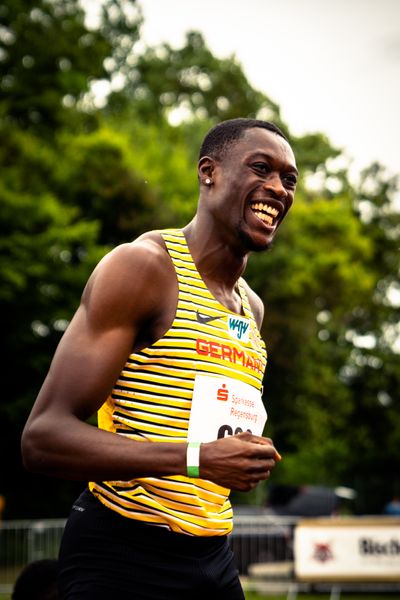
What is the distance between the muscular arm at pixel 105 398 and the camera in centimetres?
287

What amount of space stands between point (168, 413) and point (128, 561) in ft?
1.51

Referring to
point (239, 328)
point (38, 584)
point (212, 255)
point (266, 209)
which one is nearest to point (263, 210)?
point (266, 209)

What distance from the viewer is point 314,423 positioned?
34000mm

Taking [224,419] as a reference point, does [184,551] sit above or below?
below

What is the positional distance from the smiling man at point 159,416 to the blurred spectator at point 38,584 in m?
2.52

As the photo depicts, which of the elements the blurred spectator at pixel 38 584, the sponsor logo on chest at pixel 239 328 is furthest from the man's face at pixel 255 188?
the blurred spectator at pixel 38 584

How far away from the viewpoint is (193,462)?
9.40 ft

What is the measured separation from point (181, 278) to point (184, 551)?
2.86 feet

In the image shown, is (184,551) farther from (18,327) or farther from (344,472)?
(344,472)

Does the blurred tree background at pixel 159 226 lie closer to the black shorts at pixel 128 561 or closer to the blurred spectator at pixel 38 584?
the blurred spectator at pixel 38 584

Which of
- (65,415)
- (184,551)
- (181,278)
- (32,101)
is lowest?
(184,551)

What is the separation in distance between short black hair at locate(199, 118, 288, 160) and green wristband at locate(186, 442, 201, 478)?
1183mm

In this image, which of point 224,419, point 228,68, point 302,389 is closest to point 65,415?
point 224,419

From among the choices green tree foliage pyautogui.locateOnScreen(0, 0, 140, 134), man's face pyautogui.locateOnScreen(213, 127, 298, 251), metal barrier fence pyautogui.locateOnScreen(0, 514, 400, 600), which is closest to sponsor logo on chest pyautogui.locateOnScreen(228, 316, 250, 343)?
man's face pyautogui.locateOnScreen(213, 127, 298, 251)
